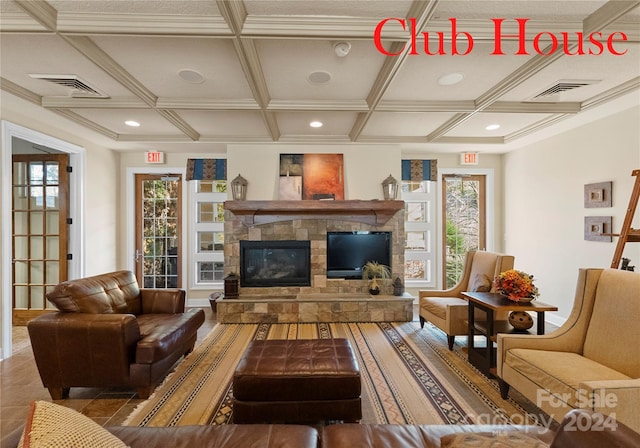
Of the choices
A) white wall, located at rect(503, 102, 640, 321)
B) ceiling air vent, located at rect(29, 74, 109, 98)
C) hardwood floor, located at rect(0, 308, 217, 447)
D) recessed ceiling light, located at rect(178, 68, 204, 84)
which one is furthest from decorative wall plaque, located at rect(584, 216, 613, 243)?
ceiling air vent, located at rect(29, 74, 109, 98)

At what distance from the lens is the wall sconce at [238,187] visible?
4.47 metres

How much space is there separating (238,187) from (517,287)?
3.54 meters

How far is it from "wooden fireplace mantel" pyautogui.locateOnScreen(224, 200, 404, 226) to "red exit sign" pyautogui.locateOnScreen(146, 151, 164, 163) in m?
1.70

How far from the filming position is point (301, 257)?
4.71m

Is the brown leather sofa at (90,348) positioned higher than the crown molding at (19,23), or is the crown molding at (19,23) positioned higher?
the crown molding at (19,23)

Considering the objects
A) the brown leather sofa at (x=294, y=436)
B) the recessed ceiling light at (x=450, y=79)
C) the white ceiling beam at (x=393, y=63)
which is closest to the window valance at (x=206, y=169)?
the white ceiling beam at (x=393, y=63)

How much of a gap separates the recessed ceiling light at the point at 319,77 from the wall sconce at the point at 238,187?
2119mm

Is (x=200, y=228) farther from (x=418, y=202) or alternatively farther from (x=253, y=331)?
(x=418, y=202)

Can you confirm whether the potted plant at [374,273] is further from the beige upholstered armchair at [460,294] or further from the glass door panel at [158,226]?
the glass door panel at [158,226]

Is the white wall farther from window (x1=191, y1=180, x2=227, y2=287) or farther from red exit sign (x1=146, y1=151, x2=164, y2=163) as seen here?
red exit sign (x1=146, y1=151, x2=164, y2=163)

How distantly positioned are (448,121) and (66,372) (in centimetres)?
444

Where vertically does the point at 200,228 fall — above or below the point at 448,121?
below

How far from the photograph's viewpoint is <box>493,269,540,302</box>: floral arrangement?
271 centimetres

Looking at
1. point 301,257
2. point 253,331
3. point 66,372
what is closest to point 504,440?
point 66,372
